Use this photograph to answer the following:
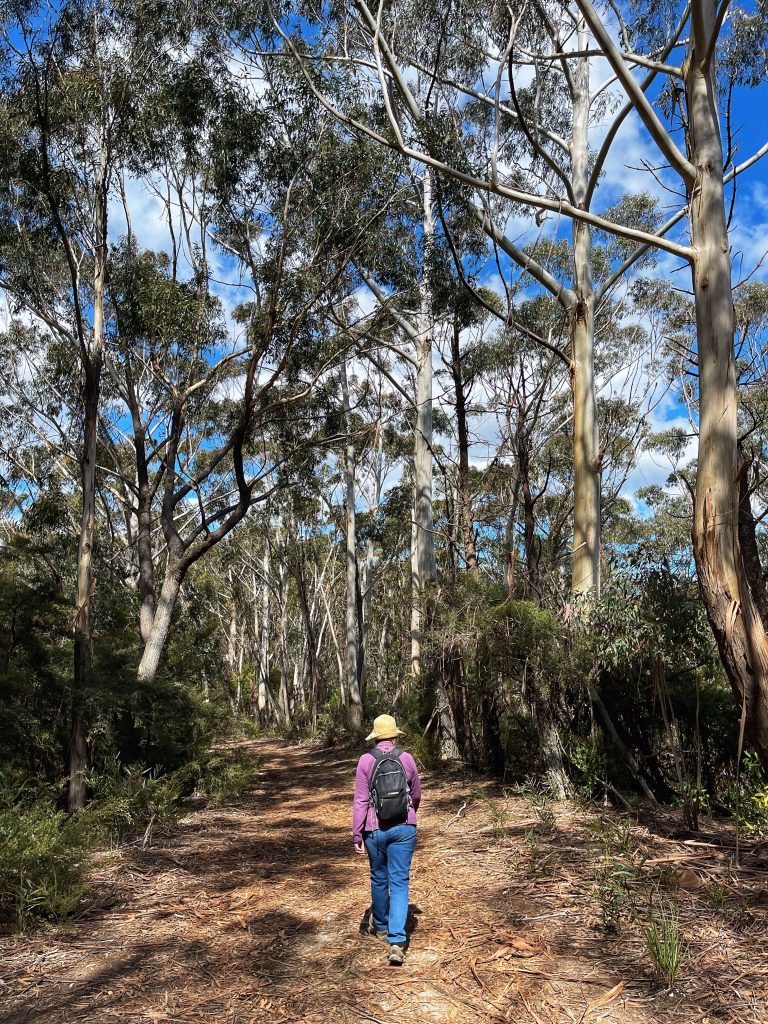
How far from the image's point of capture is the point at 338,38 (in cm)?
1083

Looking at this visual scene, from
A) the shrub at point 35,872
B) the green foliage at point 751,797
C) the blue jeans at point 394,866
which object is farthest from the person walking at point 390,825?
the green foliage at point 751,797

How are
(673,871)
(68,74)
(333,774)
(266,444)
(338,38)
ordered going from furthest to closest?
1. (266,444)
2. (333,774)
3. (338,38)
4. (68,74)
5. (673,871)

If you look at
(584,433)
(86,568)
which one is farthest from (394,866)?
(584,433)

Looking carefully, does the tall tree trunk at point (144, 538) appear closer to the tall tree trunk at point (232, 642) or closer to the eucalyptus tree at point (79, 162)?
the eucalyptus tree at point (79, 162)

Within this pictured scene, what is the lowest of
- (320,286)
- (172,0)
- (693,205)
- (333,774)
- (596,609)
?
(333,774)

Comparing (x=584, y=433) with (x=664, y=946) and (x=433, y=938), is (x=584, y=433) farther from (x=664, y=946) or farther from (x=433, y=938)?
(x=664, y=946)

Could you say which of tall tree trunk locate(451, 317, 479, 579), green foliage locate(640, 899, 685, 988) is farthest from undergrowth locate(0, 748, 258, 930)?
tall tree trunk locate(451, 317, 479, 579)

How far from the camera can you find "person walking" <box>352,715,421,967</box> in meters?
4.00

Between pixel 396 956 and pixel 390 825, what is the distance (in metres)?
0.63

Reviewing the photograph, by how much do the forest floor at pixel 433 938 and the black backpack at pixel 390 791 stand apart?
2.47 feet

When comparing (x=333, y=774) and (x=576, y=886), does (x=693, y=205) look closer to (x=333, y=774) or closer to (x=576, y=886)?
(x=576, y=886)

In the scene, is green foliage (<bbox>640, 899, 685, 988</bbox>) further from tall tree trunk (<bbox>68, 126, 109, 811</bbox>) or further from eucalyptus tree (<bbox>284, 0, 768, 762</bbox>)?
tall tree trunk (<bbox>68, 126, 109, 811</bbox>)

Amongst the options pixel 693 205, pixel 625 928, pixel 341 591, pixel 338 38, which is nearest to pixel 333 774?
pixel 625 928

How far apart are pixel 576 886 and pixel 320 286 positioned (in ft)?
26.6
